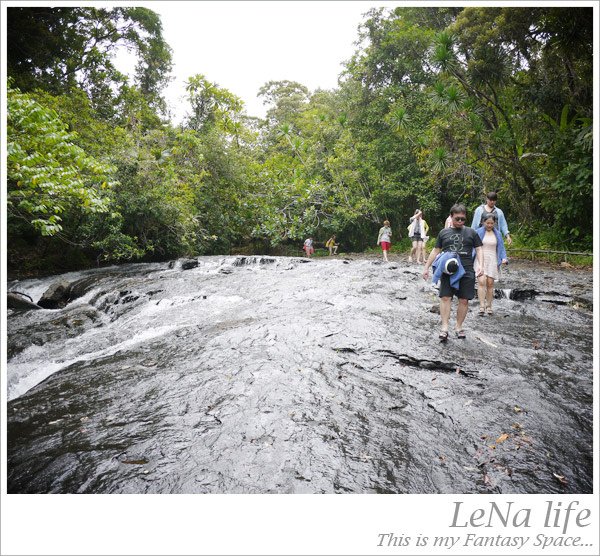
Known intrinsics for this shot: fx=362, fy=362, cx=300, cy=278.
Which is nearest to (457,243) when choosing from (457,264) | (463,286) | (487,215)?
(457,264)

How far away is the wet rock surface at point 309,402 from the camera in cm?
225

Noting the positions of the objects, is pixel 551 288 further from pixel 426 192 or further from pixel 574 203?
pixel 426 192

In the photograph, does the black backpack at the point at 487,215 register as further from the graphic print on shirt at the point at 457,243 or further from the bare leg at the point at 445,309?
the bare leg at the point at 445,309

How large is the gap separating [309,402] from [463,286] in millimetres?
2597

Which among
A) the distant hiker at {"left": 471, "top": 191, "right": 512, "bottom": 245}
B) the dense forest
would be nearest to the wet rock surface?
the distant hiker at {"left": 471, "top": 191, "right": 512, "bottom": 245}

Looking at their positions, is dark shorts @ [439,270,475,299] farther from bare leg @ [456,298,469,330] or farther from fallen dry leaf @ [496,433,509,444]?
fallen dry leaf @ [496,433,509,444]

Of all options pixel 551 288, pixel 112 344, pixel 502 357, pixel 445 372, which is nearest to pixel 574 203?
pixel 551 288

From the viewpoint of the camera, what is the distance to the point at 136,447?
8.20ft

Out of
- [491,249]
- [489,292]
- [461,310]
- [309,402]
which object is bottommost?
[309,402]

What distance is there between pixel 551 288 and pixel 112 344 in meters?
8.31

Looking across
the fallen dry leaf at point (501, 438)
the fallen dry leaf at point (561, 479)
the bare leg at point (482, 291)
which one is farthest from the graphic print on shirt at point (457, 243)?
the fallen dry leaf at point (561, 479)

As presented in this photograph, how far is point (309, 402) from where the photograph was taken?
304 centimetres

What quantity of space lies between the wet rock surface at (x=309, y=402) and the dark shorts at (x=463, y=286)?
625mm

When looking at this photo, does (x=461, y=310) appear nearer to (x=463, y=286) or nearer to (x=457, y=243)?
(x=463, y=286)
